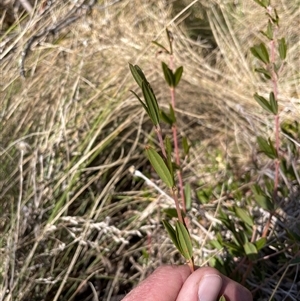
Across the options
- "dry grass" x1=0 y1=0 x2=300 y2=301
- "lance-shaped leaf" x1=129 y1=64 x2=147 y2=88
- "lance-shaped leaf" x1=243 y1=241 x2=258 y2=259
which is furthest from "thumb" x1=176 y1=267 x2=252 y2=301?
"dry grass" x1=0 y1=0 x2=300 y2=301

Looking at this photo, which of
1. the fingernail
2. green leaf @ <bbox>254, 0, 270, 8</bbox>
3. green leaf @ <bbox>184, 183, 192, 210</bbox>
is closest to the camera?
the fingernail

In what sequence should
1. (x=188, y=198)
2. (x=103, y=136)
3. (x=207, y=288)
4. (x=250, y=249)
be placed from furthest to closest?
(x=103, y=136)
(x=188, y=198)
(x=250, y=249)
(x=207, y=288)

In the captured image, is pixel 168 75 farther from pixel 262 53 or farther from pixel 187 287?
pixel 187 287

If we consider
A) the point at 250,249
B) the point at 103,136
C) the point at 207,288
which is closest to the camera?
the point at 207,288

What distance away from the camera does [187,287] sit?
598mm

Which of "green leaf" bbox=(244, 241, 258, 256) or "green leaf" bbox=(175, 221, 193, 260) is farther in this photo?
"green leaf" bbox=(244, 241, 258, 256)

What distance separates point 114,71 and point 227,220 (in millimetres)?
721

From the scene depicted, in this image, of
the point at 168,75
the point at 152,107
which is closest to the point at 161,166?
the point at 152,107

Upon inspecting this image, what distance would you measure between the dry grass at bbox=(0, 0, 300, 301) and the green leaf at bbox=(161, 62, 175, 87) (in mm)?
Answer: 237

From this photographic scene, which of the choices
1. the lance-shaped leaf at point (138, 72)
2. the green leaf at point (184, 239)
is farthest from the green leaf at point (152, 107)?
the green leaf at point (184, 239)

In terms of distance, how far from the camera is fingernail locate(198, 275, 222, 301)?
0.58 meters

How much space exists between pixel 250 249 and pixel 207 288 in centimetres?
40

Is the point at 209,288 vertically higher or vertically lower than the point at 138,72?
lower

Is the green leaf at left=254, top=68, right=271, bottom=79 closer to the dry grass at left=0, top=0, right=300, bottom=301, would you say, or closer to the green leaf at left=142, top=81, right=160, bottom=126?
the dry grass at left=0, top=0, right=300, bottom=301
